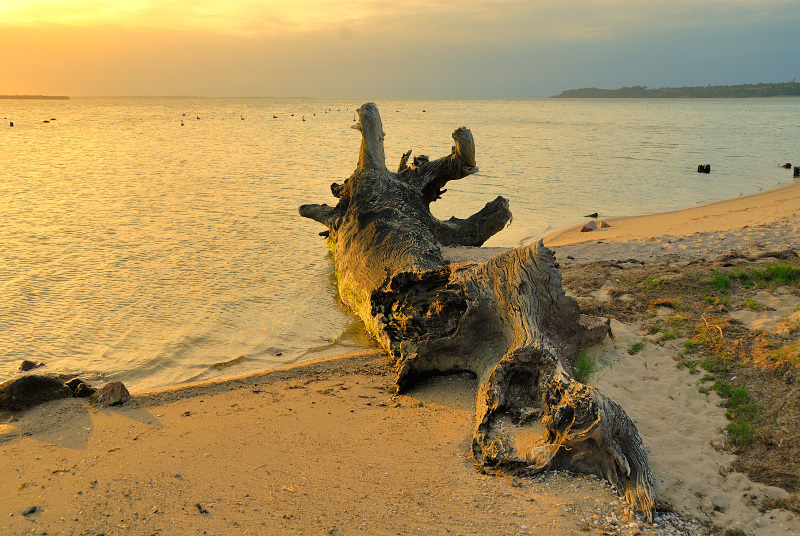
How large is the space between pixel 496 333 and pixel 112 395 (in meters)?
3.80

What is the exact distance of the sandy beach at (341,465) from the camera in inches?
132

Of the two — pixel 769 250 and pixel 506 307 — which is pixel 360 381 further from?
pixel 769 250

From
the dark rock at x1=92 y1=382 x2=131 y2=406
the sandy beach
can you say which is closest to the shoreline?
the sandy beach

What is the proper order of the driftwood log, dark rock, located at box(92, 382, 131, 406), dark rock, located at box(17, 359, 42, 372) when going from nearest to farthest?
1. the driftwood log
2. dark rock, located at box(92, 382, 131, 406)
3. dark rock, located at box(17, 359, 42, 372)

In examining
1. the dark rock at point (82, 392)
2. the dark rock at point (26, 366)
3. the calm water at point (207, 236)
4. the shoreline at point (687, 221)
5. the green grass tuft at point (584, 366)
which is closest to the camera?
the green grass tuft at point (584, 366)

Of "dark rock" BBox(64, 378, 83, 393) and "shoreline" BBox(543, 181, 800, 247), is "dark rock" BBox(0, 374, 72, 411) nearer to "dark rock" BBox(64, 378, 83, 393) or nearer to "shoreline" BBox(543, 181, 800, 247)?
"dark rock" BBox(64, 378, 83, 393)

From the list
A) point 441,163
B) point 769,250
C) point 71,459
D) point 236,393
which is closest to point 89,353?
point 236,393

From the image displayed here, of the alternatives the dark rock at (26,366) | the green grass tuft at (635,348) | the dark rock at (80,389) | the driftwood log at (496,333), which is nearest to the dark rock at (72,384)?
the dark rock at (80,389)

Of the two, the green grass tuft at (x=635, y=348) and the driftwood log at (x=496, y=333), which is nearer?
the driftwood log at (x=496, y=333)

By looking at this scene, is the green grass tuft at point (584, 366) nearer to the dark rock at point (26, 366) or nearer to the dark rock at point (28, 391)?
the dark rock at point (28, 391)

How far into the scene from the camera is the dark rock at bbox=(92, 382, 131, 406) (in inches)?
207

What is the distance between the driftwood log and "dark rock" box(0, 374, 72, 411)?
3.30 m

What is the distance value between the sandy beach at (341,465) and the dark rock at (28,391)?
154 mm

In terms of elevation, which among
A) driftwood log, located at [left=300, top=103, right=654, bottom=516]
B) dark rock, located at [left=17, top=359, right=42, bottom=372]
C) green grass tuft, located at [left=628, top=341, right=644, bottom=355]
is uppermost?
driftwood log, located at [left=300, top=103, right=654, bottom=516]
